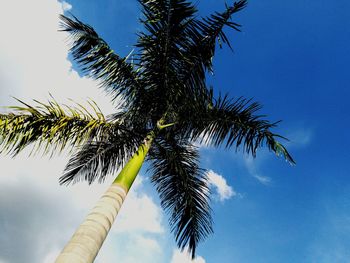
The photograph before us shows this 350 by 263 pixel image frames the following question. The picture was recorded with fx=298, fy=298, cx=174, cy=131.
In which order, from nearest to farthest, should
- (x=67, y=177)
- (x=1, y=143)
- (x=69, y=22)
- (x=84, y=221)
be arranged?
(x=84, y=221) → (x=1, y=143) → (x=69, y=22) → (x=67, y=177)

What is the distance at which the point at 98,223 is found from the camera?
4.05 meters

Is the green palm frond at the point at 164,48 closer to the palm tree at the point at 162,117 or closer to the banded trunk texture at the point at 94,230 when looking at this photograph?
the palm tree at the point at 162,117

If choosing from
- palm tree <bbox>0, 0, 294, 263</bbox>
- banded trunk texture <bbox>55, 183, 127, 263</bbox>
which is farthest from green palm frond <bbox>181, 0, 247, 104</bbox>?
banded trunk texture <bbox>55, 183, 127, 263</bbox>

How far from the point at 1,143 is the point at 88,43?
3.08 meters

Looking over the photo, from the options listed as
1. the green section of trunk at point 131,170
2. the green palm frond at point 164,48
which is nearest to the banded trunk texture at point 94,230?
the green section of trunk at point 131,170

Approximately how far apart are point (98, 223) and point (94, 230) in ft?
0.53

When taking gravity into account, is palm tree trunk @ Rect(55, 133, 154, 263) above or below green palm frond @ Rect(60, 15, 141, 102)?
below

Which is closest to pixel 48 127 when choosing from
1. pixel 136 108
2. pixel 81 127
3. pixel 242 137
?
pixel 81 127

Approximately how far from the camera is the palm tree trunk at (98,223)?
3.48 metres

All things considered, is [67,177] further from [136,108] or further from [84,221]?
[84,221]

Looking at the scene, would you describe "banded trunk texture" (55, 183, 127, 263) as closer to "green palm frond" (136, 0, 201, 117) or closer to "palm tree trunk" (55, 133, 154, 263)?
"palm tree trunk" (55, 133, 154, 263)

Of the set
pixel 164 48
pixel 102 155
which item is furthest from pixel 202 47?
pixel 102 155

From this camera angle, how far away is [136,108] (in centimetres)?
694

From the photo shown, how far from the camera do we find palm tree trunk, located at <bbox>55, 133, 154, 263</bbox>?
3.48 m
